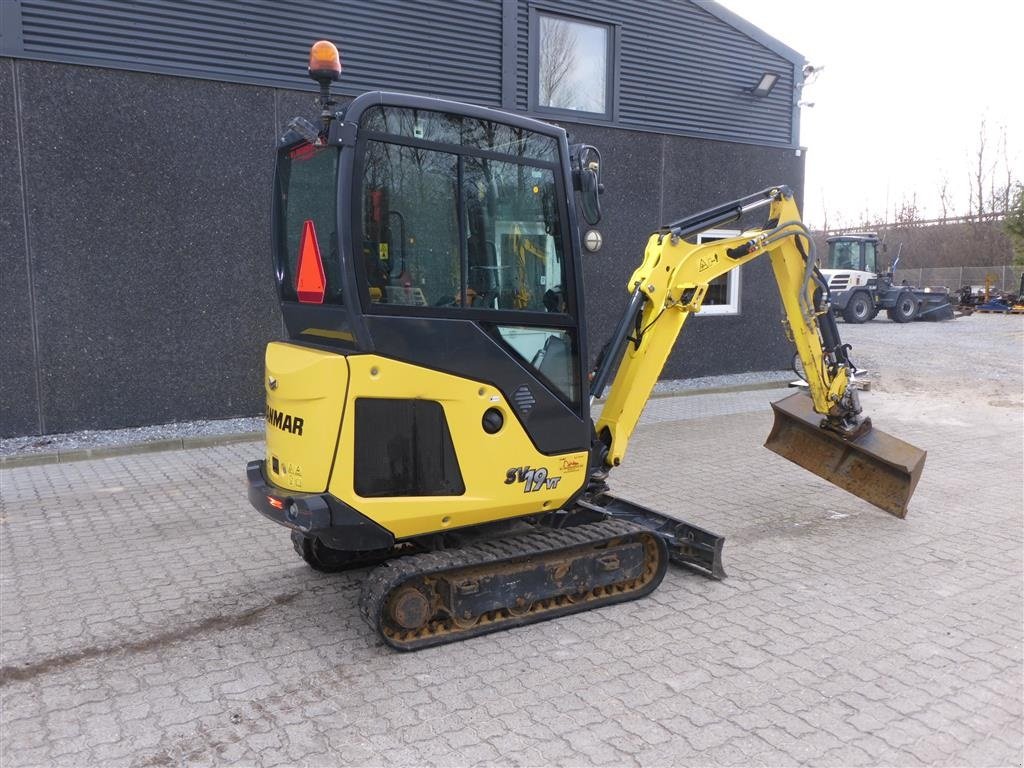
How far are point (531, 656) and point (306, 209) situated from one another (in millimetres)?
2515

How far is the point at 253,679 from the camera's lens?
3.66 meters

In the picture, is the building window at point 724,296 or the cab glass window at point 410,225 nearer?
the cab glass window at point 410,225

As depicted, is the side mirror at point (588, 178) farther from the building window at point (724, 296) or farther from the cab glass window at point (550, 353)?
the building window at point (724, 296)

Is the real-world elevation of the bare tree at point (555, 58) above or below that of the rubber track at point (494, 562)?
above

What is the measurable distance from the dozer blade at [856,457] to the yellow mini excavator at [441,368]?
1.87m

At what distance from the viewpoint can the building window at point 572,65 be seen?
1109 centimetres

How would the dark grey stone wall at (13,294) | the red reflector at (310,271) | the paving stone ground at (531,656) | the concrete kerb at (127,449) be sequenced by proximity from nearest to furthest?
the paving stone ground at (531,656) < the red reflector at (310,271) < the concrete kerb at (127,449) < the dark grey stone wall at (13,294)

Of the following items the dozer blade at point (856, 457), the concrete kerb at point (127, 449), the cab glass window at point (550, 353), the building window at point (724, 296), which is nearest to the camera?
the cab glass window at point (550, 353)

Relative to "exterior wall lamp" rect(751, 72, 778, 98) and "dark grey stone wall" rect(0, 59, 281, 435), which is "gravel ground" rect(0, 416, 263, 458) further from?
"exterior wall lamp" rect(751, 72, 778, 98)

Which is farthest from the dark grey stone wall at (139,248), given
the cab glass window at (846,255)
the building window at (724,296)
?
the cab glass window at (846,255)

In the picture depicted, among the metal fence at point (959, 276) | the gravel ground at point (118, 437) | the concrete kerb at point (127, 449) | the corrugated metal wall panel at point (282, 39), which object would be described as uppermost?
the corrugated metal wall panel at point (282, 39)

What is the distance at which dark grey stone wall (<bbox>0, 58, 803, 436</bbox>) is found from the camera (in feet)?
26.2

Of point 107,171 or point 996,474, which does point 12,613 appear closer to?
point 107,171

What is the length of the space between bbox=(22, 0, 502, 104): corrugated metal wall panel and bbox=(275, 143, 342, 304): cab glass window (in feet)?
17.9
